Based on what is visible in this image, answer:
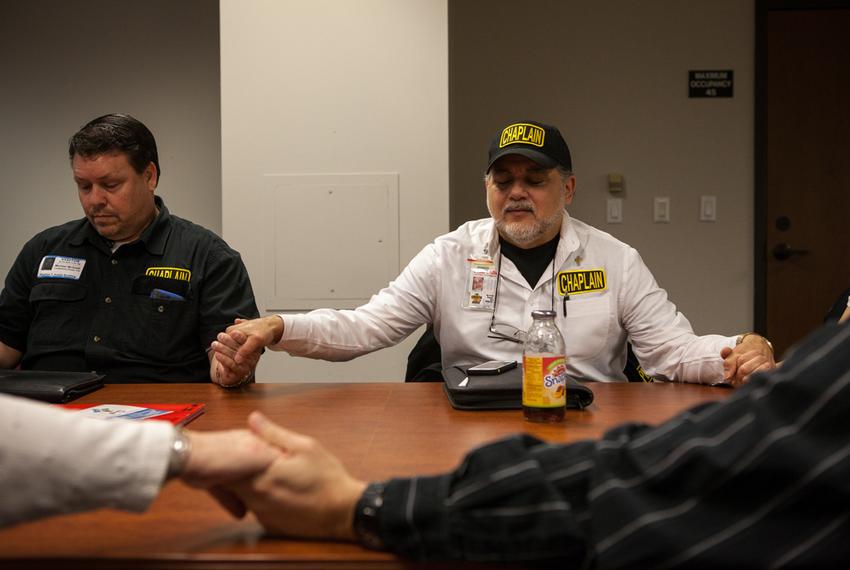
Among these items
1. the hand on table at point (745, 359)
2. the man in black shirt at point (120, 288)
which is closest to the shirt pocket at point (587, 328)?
the hand on table at point (745, 359)

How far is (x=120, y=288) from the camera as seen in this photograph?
229 cm

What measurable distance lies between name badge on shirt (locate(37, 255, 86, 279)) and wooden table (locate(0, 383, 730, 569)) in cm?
56

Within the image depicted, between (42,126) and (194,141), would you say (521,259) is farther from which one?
(42,126)

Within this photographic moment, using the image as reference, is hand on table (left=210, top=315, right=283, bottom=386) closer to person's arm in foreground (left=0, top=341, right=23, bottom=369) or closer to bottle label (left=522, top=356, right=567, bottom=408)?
bottle label (left=522, top=356, right=567, bottom=408)

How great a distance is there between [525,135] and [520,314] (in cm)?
56

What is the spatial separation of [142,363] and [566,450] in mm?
1677

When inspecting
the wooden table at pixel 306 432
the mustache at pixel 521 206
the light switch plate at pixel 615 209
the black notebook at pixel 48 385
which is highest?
the light switch plate at pixel 615 209

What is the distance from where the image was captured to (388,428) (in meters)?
1.43

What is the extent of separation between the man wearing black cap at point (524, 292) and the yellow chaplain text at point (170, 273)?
0.51 metres

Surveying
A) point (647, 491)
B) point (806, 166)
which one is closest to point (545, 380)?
point (647, 491)

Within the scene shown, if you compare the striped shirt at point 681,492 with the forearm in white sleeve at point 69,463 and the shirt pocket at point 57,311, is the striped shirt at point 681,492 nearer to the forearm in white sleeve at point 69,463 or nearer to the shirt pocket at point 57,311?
the forearm in white sleeve at point 69,463

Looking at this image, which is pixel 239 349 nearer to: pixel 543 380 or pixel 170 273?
pixel 170 273

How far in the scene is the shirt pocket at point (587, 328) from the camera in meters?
2.19

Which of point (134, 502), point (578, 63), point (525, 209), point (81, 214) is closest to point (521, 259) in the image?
point (525, 209)
